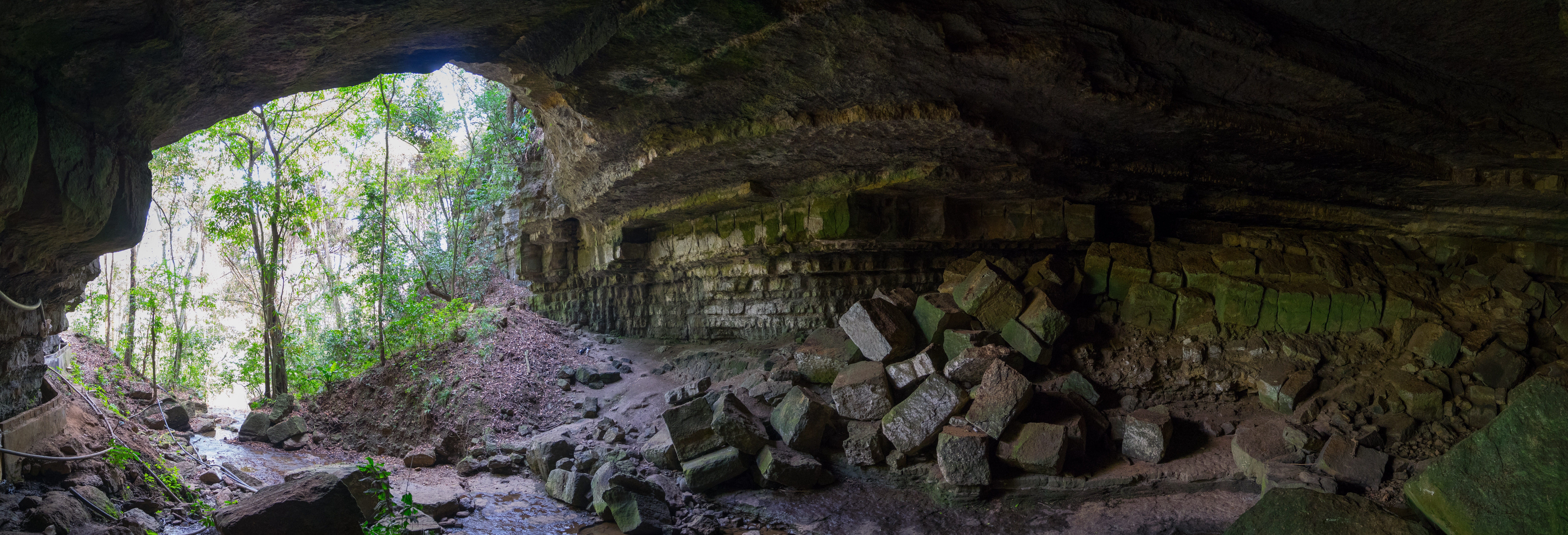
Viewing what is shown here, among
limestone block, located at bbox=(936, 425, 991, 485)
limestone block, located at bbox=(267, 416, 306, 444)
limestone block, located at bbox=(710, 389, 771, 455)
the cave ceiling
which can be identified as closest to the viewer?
the cave ceiling

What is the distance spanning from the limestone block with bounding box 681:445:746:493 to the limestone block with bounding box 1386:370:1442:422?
5.26 m

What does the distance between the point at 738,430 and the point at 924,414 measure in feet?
5.07

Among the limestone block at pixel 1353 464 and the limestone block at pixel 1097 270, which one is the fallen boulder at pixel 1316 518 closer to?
the limestone block at pixel 1353 464

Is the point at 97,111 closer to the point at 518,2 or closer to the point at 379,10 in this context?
the point at 379,10

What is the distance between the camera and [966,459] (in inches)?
208

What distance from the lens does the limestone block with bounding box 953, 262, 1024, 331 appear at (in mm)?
6641

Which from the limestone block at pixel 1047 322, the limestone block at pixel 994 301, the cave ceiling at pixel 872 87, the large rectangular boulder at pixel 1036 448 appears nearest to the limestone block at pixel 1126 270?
the cave ceiling at pixel 872 87

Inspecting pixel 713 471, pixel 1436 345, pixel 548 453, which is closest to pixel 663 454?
pixel 713 471

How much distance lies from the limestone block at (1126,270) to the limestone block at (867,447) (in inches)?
117

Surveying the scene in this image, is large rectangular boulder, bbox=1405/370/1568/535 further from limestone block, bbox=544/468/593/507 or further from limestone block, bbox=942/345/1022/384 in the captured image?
limestone block, bbox=544/468/593/507

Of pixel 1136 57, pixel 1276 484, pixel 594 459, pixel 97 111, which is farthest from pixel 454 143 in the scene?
pixel 1276 484

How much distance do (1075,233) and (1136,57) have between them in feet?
10.3

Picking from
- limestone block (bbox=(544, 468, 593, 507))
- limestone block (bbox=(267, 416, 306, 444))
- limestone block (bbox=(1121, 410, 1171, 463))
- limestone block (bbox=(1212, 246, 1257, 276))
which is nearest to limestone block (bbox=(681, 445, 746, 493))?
limestone block (bbox=(544, 468, 593, 507))

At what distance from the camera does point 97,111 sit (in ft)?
10.4
